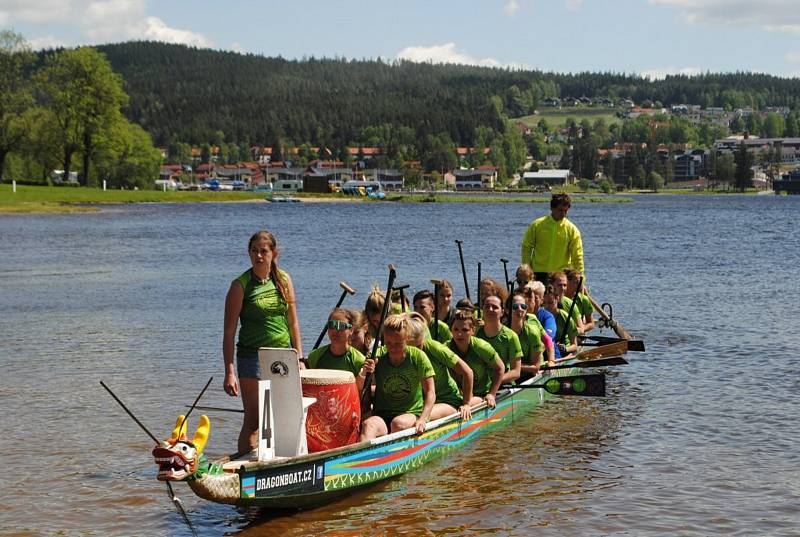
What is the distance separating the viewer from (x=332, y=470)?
9.23 metres

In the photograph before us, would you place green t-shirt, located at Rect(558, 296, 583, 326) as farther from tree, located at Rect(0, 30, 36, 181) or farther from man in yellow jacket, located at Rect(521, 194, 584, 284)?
tree, located at Rect(0, 30, 36, 181)

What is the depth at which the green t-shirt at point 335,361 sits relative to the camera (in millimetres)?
10062

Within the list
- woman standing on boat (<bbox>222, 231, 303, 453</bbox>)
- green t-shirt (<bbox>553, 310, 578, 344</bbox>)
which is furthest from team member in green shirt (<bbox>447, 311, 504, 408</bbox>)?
green t-shirt (<bbox>553, 310, 578, 344</bbox>)

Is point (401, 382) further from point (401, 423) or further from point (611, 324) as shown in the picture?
point (611, 324)

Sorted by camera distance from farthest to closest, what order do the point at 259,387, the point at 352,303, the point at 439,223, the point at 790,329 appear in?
the point at 439,223 < the point at 352,303 < the point at 790,329 < the point at 259,387

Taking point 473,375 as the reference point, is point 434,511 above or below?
below

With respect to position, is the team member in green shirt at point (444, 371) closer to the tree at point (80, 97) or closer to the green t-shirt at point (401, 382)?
the green t-shirt at point (401, 382)

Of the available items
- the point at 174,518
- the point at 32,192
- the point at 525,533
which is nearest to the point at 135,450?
the point at 174,518

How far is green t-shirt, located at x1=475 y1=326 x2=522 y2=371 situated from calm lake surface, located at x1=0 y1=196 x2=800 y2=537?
99 centimetres

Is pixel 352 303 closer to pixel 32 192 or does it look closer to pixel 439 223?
pixel 439 223

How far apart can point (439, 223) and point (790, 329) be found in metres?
61.7

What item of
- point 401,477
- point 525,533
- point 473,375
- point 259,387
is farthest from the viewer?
point 473,375

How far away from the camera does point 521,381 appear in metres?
13.2

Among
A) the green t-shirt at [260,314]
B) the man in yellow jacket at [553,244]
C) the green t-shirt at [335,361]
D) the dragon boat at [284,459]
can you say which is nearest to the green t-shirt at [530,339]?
the dragon boat at [284,459]
